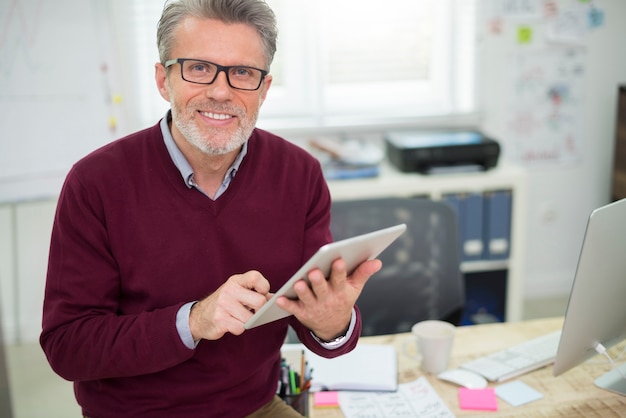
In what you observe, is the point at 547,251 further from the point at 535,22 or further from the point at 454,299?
the point at 454,299

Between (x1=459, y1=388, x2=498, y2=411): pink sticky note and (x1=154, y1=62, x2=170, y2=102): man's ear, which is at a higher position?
(x1=154, y1=62, x2=170, y2=102): man's ear

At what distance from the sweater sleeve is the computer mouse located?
1.80 feet

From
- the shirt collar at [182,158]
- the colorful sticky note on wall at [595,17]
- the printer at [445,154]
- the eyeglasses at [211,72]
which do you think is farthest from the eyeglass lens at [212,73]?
the colorful sticky note on wall at [595,17]

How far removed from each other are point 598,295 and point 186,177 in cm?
85

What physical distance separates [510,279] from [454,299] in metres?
1.31

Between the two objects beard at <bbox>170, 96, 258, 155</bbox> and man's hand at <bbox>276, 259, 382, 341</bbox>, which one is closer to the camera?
man's hand at <bbox>276, 259, 382, 341</bbox>

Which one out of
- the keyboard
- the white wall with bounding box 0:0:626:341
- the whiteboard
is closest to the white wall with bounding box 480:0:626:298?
the white wall with bounding box 0:0:626:341

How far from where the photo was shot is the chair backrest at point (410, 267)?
1902 mm

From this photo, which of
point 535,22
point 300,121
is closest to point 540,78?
point 535,22

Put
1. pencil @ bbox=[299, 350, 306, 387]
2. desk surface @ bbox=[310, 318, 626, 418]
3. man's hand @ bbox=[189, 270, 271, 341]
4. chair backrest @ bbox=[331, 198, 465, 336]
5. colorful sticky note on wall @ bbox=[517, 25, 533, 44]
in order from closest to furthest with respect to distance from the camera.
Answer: man's hand @ bbox=[189, 270, 271, 341] < desk surface @ bbox=[310, 318, 626, 418] < pencil @ bbox=[299, 350, 306, 387] < chair backrest @ bbox=[331, 198, 465, 336] < colorful sticky note on wall @ bbox=[517, 25, 533, 44]

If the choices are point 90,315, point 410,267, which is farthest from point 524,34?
point 90,315

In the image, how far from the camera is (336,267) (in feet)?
3.49

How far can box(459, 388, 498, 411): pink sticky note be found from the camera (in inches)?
52.7

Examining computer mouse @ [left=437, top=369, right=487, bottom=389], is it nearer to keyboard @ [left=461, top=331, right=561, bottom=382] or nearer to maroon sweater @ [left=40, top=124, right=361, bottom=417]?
keyboard @ [left=461, top=331, right=561, bottom=382]
